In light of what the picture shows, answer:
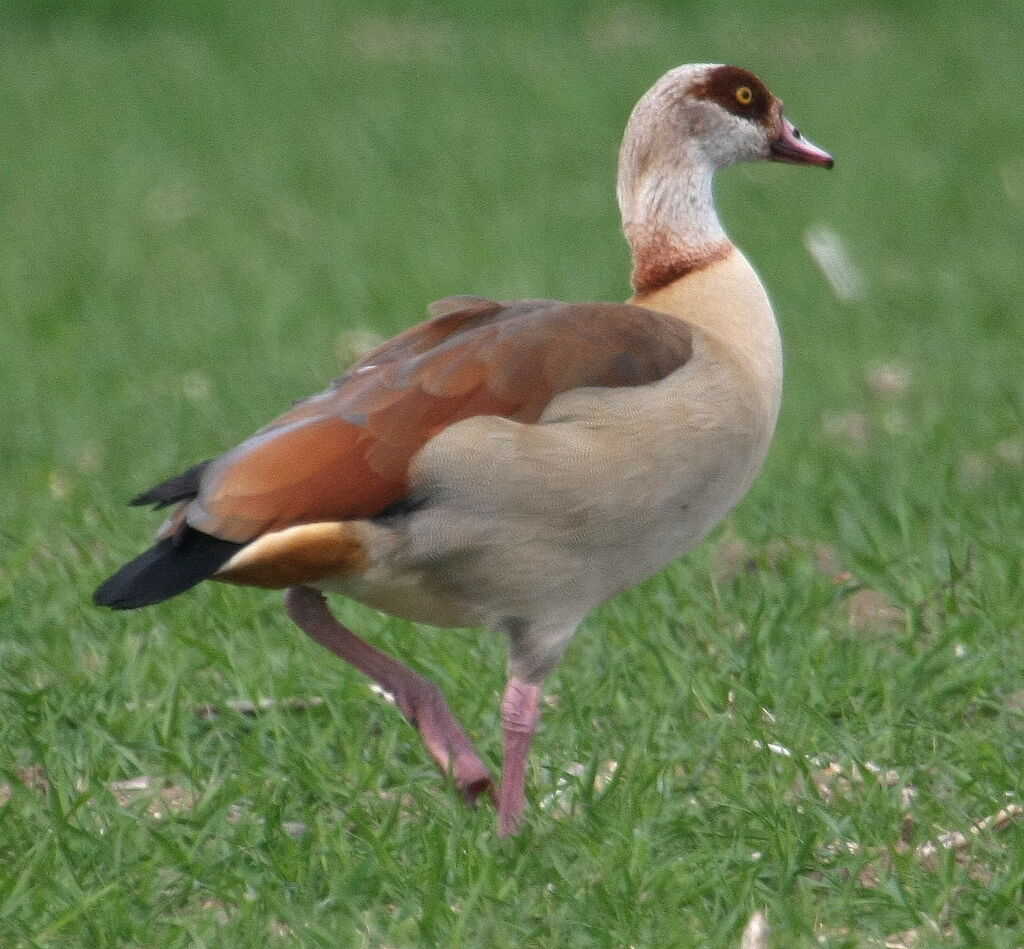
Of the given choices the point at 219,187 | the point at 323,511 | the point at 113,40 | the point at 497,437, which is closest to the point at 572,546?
the point at 497,437

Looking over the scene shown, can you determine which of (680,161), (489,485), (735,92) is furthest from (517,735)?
(735,92)

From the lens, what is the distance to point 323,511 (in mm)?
3291

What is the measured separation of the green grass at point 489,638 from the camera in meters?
3.27

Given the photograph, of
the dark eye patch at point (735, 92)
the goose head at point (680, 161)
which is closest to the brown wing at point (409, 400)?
the goose head at point (680, 161)

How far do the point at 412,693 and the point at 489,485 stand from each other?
1.81 feet

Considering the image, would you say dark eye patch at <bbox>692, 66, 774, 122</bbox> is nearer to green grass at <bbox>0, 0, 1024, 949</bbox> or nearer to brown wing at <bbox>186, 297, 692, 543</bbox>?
brown wing at <bbox>186, 297, 692, 543</bbox>

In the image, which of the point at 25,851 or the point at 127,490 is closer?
the point at 25,851

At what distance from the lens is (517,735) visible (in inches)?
141

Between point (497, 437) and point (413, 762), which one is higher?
point (497, 437)

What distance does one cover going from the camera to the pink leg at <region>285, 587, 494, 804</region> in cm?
365

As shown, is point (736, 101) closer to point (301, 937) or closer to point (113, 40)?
point (301, 937)

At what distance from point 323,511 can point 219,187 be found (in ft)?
23.7

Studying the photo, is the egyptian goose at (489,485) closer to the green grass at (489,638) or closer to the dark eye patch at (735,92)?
the green grass at (489,638)

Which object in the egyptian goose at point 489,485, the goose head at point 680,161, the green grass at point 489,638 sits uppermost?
the goose head at point 680,161
